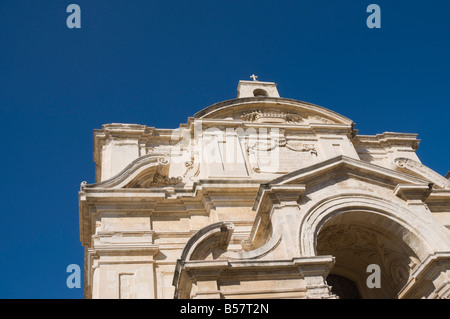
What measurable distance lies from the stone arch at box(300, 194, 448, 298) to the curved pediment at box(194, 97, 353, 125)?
6104 mm

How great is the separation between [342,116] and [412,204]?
681 centimetres

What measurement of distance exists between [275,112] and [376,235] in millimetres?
7182

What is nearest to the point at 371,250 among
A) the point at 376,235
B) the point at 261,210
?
the point at 376,235

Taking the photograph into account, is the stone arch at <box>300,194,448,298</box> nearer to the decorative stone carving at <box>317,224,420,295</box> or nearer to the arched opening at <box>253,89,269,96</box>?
the decorative stone carving at <box>317,224,420,295</box>

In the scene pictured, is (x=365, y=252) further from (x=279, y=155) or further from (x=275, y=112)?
(x=275, y=112)

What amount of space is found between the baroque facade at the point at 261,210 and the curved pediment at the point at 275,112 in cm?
4

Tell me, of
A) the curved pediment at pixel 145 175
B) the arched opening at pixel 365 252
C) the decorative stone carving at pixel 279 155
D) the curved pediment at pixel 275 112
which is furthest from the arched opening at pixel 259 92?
the arched opening at pixel 365 252

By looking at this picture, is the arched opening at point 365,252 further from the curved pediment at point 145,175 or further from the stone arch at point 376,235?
the curved pediment at point 145,175

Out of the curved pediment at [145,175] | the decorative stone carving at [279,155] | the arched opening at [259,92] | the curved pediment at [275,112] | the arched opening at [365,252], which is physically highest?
the arched opening at [259,92]

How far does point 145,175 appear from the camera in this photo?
49.0 ft

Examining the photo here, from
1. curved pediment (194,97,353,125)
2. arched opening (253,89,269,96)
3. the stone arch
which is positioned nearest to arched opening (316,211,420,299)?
the stone arch

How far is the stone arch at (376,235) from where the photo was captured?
11555mm
